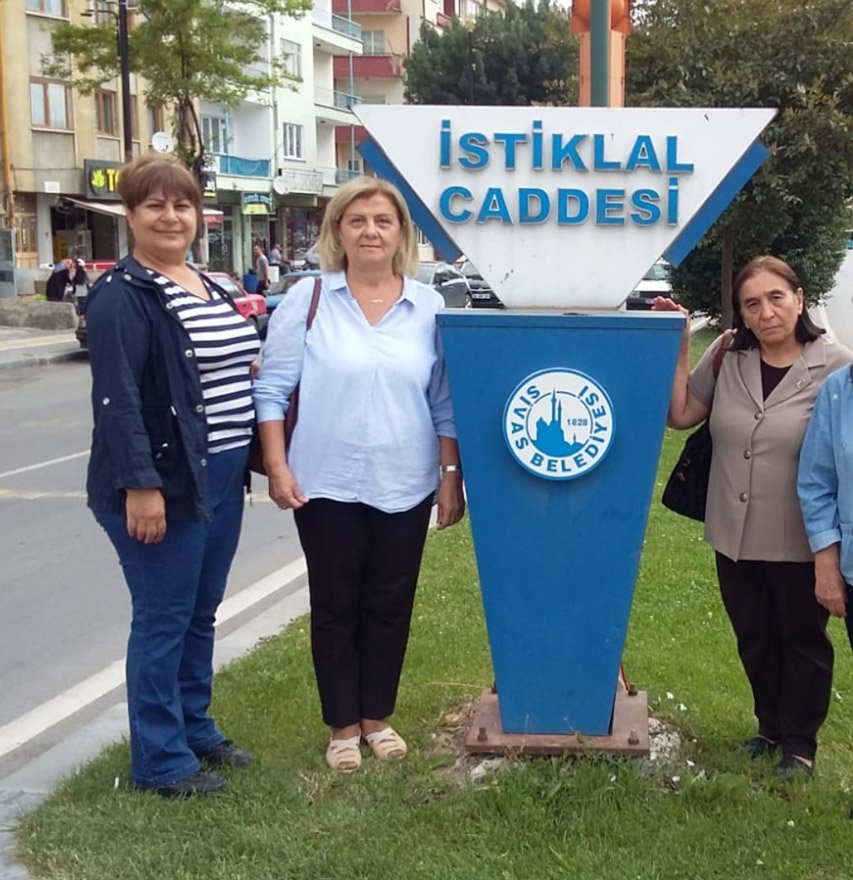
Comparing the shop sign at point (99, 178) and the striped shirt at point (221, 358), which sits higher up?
the shop sign at point (99, 178)

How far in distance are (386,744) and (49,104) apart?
29.9m

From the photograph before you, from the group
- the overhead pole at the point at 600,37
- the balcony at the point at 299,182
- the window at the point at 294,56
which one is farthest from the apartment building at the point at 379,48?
the overhead pole at the point at 600,37

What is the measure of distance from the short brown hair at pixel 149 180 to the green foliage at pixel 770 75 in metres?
7.80

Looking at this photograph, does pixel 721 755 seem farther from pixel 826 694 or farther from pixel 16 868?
pixel 16 868

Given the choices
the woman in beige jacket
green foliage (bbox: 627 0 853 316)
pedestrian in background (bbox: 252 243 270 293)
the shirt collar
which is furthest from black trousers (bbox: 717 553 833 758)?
pedestrian in background (bbox: 252 243 270 293)

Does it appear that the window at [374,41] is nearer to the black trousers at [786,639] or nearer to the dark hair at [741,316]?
the dark hair at [741,316]

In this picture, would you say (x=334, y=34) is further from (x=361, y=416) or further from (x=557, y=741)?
(x=557, y=741)

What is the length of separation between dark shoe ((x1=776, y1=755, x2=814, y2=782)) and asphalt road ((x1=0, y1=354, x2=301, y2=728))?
289 centimetres

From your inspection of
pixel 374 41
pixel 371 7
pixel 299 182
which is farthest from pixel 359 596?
pixel 374 41

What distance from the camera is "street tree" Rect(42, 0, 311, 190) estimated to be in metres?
24.8

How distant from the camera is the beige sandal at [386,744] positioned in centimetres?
372

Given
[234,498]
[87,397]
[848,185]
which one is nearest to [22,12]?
[87,397]

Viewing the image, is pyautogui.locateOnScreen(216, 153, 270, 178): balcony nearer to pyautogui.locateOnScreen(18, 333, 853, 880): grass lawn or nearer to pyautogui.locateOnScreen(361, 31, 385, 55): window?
pyautogui.locateOnScreen(361, 31, 385, 55): window

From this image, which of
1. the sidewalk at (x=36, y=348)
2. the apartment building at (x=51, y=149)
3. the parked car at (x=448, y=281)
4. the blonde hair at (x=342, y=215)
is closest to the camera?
the blonde hair at (x=342, y=215)
